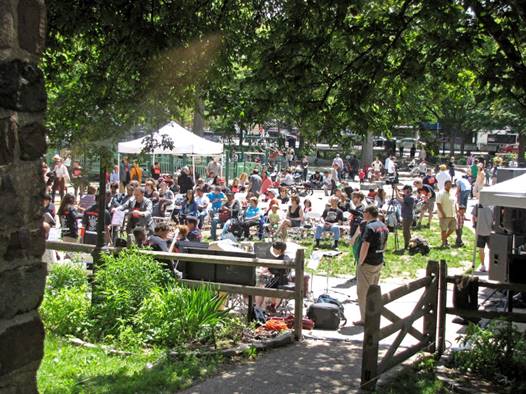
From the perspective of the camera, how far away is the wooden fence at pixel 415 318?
Result: 22.3 feet

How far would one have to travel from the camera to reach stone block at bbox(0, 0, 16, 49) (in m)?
2.67

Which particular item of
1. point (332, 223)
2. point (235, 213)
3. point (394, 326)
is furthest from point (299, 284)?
point (235, 213)

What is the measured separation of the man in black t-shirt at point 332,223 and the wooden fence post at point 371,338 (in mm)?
10282

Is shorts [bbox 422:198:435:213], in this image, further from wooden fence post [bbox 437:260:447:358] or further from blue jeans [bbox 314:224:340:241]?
wooden fence post [bbox 437:260:447:358]

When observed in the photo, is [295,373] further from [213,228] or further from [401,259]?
[213,228]

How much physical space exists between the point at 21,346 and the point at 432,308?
20.8ft

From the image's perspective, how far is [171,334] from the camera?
8.00 metres

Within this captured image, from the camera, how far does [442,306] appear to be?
8.37 m

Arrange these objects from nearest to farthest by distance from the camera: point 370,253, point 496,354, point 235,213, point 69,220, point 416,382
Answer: point 416,382, point 496,354, point 370,253, point 69,220, point 235,213

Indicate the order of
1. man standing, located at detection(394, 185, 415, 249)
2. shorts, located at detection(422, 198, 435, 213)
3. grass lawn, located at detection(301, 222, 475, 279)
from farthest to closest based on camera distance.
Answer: shorts, located at detection(422, 198, 435, 213) < man standing, located at detection(394, 185, 415, 249) < grass lawn, located at detection(301, 222, 475, 279)

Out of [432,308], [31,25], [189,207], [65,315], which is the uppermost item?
[31,25]

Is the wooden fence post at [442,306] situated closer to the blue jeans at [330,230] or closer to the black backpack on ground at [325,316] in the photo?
the black backpack on ground at [325,316]

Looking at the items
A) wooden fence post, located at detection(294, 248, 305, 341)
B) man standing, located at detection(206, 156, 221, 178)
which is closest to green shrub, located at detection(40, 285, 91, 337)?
wooden fence post, located at detection(294, 248, 305, 341)

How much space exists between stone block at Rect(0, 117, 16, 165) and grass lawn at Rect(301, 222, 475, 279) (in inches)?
428
